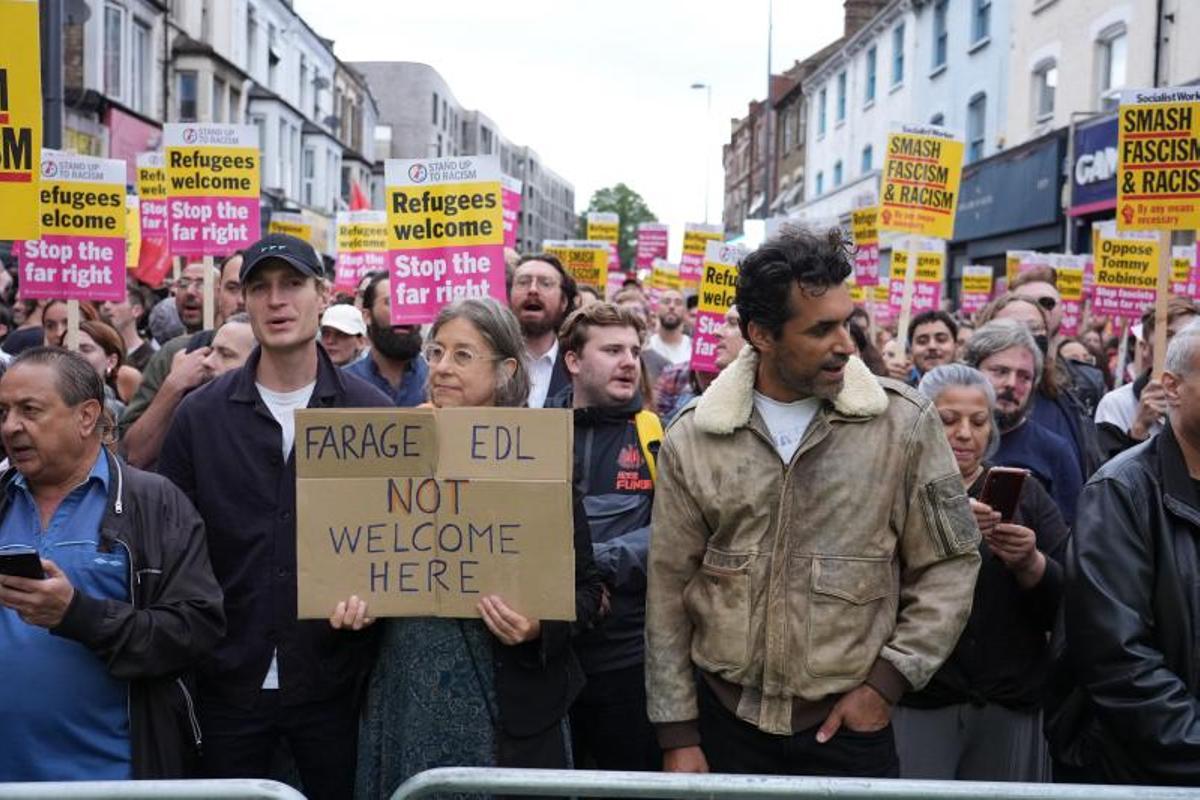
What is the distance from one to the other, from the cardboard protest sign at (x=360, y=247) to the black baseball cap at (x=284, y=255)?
8.20m

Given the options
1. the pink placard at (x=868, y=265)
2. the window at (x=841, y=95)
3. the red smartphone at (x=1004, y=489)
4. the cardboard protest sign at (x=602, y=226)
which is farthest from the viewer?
the window at (x=841, y=95)

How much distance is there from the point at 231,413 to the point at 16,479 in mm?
634

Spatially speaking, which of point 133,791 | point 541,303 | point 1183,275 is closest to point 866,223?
point 1183,275

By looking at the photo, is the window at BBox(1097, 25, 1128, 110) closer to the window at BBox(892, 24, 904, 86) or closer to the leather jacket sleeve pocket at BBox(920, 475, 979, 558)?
the window at BBox(892, 24, 904, 86)

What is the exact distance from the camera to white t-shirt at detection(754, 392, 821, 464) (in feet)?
10.4

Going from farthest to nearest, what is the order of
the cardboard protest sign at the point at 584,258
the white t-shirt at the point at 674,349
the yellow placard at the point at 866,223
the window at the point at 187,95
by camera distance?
the window at the point at 187,95, the cardboard protest sign at the point at 584,258, the yellow placard at the point at 866,223, the white t-shirt at the point at 674,349

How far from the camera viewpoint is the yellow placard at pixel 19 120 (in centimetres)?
475

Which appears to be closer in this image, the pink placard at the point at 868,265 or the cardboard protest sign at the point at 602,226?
the pink placard at the point at 868,265

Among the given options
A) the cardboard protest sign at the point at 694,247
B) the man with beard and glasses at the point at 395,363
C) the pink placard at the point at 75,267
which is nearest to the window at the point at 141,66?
the cardboard protest sign at the point at 694,247

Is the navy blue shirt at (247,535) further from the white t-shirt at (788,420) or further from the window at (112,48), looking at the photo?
the window at (112,48)

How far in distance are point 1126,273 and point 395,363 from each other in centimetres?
658

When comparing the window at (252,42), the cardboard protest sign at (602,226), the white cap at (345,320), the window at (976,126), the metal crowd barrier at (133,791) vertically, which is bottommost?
the metal crowd barrier at (133,791)

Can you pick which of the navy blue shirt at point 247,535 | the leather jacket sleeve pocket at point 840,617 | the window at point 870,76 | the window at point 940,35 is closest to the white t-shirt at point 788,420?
the leather jacket sleeve pocket at point 840,617

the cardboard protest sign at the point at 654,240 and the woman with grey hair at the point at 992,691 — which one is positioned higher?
the cardboard protest sign at the point at 654,240
